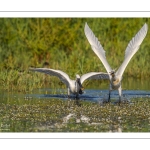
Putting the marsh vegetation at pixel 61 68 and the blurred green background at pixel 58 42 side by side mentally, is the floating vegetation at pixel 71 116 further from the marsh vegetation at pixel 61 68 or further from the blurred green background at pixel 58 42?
the blurred green background at pixel 58 42

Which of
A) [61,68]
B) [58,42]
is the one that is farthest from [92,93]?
[58,42]

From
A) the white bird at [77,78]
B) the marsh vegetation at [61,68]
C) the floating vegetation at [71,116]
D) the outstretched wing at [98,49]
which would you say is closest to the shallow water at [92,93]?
the marsh vegetation at [61,68]

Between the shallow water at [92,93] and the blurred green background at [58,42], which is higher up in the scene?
the blurred green background at [58,42]

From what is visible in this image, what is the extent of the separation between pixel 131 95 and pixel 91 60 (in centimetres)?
290

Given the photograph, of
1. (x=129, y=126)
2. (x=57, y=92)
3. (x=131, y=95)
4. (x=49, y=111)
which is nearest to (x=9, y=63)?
(x=57, y=92)

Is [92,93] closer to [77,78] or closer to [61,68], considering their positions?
[77,78]

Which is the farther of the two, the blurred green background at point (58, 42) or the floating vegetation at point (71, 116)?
the blurred green background at point (58, 42)

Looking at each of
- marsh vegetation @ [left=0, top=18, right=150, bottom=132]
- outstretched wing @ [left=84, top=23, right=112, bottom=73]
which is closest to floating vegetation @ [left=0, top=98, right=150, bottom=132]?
marsh vegetation @ [left=0, top=18, right=150, bottom=132]

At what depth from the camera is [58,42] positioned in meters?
22.5

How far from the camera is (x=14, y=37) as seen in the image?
2258 centimetres

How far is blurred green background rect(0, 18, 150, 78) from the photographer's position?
2116 centimetres

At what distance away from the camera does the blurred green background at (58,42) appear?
69.4 feet

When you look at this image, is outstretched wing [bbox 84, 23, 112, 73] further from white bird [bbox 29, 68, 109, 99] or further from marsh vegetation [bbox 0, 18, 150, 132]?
marsh vegetation [bbox 0, 18, 150, 132]
